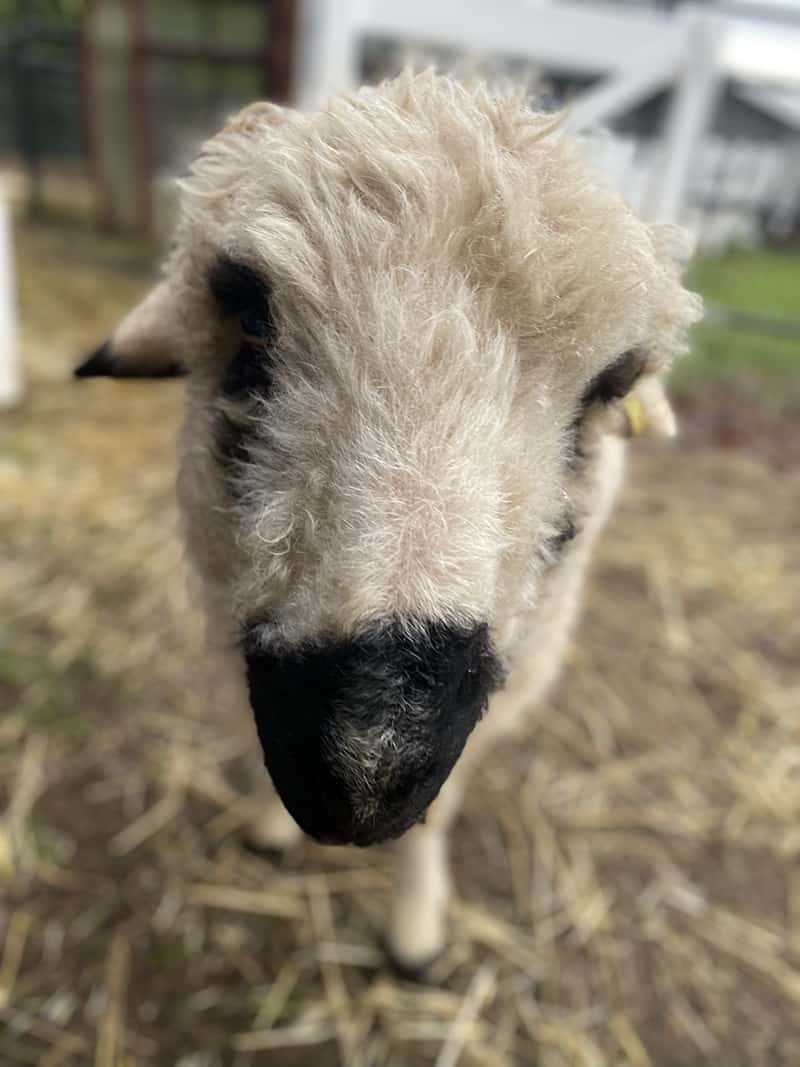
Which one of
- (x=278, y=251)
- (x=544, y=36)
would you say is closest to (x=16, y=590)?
(x=278, y=251)

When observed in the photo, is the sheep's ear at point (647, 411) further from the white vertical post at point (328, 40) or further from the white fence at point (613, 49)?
the white vertical post at point (328, 40)

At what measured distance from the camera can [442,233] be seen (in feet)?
2.79

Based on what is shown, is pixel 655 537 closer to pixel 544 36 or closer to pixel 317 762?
pixel 544 36

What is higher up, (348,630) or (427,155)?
(427,155)

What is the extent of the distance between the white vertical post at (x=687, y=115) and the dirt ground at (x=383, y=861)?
85.5 inches

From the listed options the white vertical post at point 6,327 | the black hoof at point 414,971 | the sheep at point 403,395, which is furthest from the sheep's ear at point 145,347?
the white vertical post at point 6,327

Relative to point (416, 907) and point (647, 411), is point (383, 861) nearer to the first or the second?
point (416, 907)

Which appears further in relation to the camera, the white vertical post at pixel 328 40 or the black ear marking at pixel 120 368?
the white vertical post at pixel 328 40

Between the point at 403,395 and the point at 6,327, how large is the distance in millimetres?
3374

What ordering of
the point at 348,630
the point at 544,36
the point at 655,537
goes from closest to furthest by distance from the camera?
the point at 348,630 → the point at 655,537 → the point at 544,36

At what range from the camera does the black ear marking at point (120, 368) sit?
1.23 metres

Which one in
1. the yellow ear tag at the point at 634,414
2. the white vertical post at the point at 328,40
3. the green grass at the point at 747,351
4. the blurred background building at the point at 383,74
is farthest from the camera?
the green grass at the point at 747,351

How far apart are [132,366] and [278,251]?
1.55 feet

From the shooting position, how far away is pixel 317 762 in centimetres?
78
